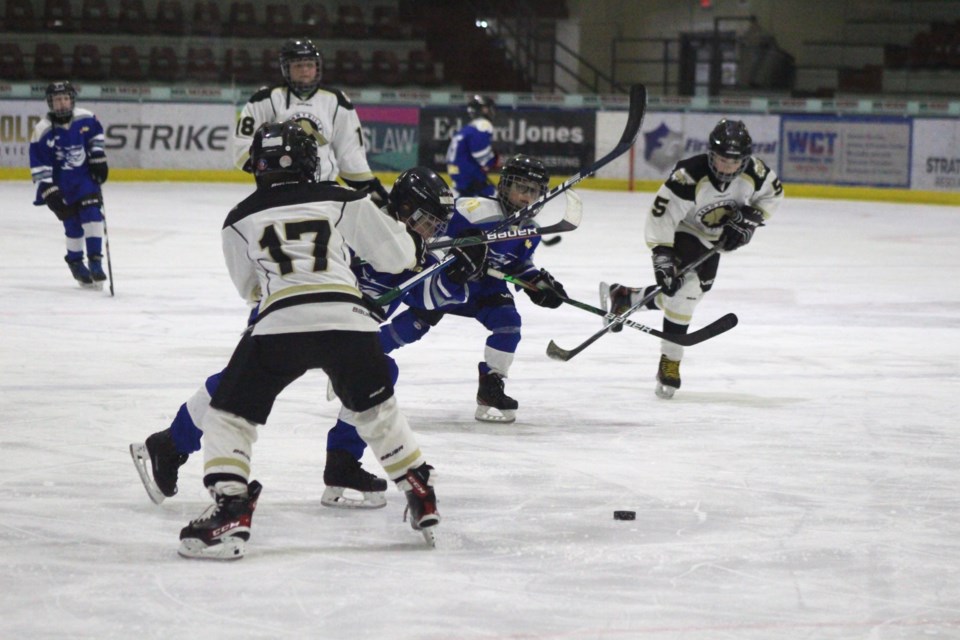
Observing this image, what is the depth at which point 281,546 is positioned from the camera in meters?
3.34

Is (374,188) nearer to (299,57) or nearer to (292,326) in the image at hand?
(299,57)

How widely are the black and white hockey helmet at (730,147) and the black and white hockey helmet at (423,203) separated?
67.7 inches

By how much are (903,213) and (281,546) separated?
436 inches

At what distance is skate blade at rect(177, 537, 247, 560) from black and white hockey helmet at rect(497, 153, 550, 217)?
1.83m

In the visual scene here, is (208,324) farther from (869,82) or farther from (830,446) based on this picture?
(869,82)

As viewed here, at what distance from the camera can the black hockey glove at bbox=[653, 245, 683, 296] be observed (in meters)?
5.39

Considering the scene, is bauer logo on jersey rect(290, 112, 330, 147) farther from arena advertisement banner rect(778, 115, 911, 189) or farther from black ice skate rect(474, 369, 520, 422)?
arena advertisement banner rect(778, 115, 911, 189)

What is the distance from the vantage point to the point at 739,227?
5355mm

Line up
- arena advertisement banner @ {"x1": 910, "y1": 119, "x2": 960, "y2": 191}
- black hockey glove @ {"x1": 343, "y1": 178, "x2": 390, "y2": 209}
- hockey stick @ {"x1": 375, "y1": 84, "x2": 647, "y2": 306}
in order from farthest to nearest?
arena advertisement banner @ {"x1": 910, "y1": 119, "x2": 960, "y2": 191} < black hockey glove @ {"x1": 343, "y1": 178, "x2": 390, "y2": 209} < hockey stick @ {"x1": 375, "y1": 84, "x2": 647, "y2": 306}

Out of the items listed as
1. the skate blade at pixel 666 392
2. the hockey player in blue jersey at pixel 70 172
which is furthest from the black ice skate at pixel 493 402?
the hockey player in blue jersey at pixel 70 172

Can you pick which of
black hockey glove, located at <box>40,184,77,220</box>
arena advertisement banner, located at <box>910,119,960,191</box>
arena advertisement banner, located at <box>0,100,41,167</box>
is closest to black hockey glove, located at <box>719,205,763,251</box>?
black hockey glove, located at <box>40,184,77,220</box>

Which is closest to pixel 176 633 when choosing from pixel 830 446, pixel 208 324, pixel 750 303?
pixel 830 446

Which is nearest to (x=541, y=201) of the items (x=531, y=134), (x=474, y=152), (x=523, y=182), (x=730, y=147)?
(x=523, y=182)

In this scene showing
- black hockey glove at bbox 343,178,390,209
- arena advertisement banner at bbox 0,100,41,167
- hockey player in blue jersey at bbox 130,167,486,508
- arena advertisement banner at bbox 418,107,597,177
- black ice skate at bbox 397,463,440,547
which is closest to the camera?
black ice skate at bbox 397,463,440,547
